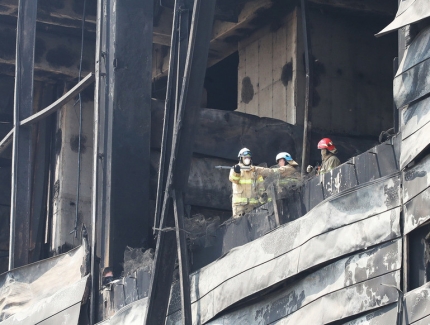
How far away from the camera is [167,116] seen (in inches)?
634

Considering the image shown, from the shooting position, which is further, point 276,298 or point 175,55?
point 175,55

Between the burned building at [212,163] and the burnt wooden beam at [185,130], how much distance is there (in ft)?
0.10

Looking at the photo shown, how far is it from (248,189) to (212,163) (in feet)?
14.8

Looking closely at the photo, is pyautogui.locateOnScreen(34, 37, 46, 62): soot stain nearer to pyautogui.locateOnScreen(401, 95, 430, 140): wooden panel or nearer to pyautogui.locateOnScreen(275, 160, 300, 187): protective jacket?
pyautogui.locateOnScreen(275, 160, 300, 187): protective jacket

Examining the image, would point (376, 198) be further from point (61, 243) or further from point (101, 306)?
point (61, 243)

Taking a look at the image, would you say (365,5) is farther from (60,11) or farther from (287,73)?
(60,11)

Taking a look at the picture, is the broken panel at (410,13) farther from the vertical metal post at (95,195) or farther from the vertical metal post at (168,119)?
the vertical metal post at (95,195)

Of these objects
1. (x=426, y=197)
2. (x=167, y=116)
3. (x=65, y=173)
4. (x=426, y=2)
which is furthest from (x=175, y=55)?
(x=65, y=173)

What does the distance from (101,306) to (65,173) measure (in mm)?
7967

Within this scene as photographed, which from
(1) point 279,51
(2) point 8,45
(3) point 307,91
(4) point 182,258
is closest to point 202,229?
(4) point 182,258

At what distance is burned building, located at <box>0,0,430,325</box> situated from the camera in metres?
11.9

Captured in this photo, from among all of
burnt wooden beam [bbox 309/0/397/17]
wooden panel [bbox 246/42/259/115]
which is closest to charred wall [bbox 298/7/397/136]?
burnt wooden beam [bbox 309/0/397/17]

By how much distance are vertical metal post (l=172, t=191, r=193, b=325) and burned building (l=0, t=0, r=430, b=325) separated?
0.03 meters

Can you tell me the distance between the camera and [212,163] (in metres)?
20.3
